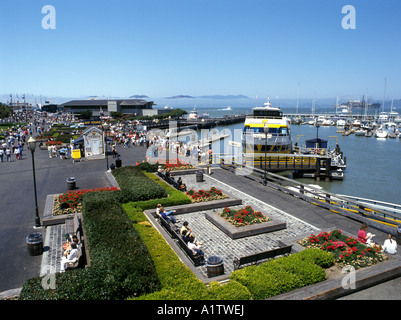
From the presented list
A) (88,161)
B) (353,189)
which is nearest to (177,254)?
(88,161)

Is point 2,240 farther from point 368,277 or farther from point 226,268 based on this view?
point 368,277

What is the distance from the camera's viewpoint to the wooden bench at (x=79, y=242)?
9.73m

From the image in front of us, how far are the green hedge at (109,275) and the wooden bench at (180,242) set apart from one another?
5.49ft

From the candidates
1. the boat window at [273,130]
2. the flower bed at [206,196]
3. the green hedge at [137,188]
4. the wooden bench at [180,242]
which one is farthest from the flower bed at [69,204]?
the boat window at [273,130]

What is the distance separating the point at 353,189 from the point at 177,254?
2590 cm

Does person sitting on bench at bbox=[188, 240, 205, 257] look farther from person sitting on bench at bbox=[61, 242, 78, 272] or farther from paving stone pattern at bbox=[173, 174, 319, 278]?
person sitting on bench at bbox=[61, 242, 78, 272]

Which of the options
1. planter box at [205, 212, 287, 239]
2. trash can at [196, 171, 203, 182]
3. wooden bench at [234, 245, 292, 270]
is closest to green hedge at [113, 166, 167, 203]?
trash can at [196, 171, 203, 182]

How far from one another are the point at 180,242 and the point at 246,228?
10.9 feet

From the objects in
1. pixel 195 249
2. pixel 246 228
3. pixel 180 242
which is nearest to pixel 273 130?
pixel 246 228

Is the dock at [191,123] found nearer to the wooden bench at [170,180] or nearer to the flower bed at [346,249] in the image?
the wooden bench at [170,180]

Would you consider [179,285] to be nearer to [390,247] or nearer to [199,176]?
[390,247]

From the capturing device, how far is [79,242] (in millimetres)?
11031

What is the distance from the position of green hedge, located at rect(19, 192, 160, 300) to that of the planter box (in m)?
4.30
